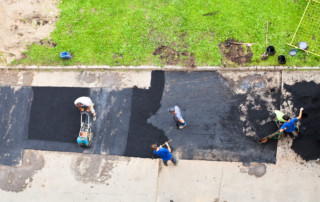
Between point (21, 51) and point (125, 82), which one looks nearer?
point (125, 82)

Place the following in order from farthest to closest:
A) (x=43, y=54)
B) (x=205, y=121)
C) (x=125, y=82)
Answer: (x=43, y=54) < (x=125, y=82) < (x=205, y=121)

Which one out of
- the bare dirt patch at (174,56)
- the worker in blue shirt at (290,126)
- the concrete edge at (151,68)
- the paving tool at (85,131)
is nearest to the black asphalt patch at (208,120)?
the concrete edge at (151,68)

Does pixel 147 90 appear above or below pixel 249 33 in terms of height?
below

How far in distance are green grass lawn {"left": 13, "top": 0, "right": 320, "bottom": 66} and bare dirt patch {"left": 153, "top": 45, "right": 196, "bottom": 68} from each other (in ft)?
0.44

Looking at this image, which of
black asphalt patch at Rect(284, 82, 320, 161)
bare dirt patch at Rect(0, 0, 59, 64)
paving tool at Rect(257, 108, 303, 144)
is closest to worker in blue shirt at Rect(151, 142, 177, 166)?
paving tool at Rect(257, 108, 303, 144)

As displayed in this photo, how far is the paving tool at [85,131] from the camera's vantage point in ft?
30.8

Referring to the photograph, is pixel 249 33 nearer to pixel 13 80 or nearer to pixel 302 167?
pixel 302 167

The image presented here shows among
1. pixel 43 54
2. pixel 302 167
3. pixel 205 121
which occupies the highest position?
pixel 43 54

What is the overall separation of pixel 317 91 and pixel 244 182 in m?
4.09

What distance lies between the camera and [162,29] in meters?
10.8

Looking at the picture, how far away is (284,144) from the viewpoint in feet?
29.3

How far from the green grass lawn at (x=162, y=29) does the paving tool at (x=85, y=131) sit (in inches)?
89.6

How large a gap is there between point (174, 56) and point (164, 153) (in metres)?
4.07

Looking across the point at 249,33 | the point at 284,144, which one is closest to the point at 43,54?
the point at 249,33
